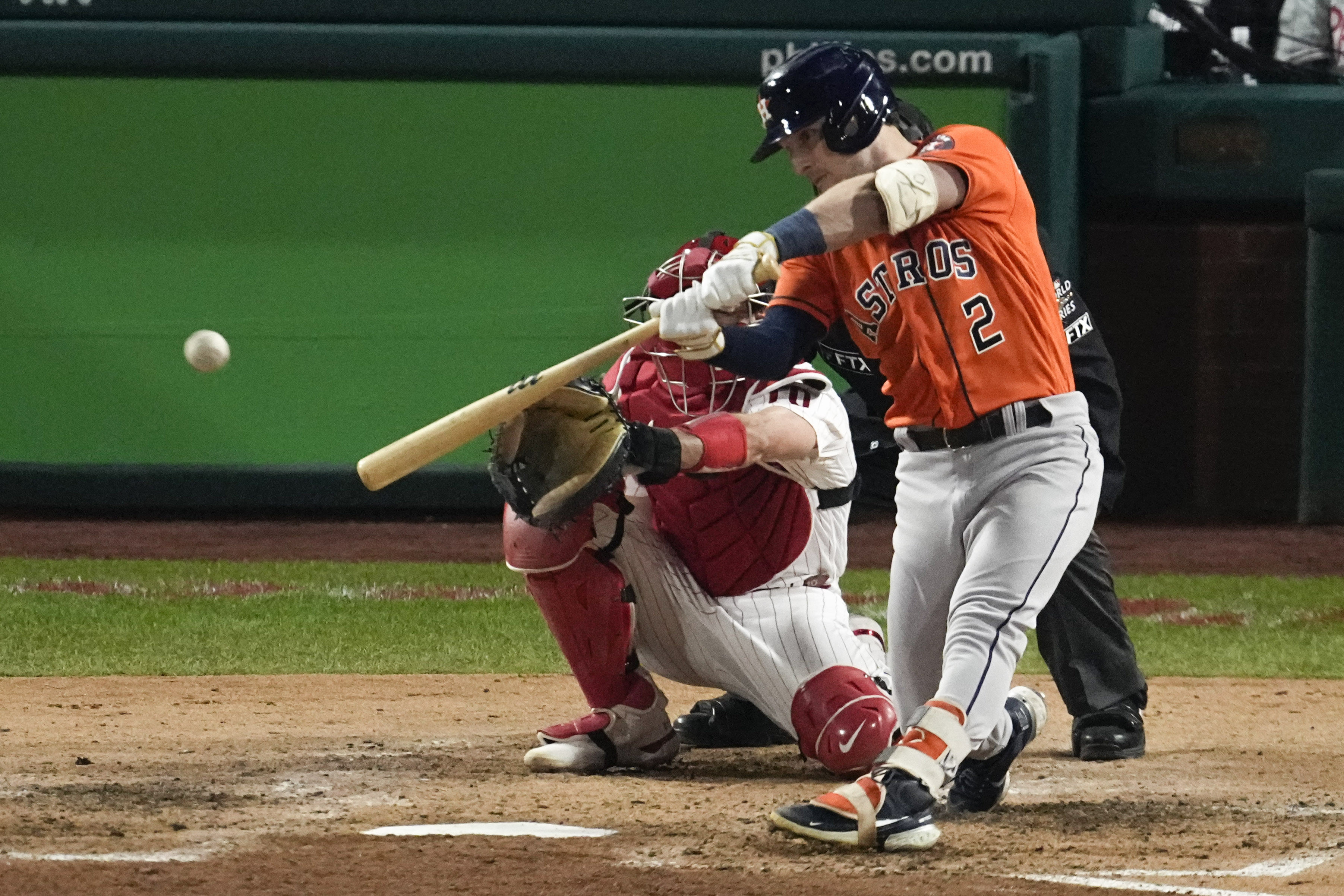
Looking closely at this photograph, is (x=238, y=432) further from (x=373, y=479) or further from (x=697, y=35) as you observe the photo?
(x=373, y=479)

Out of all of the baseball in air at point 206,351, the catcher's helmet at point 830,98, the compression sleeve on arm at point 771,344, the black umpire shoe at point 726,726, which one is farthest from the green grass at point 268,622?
the catcher's helmet at point 830,98

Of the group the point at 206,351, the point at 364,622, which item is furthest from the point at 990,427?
the point at 206,351

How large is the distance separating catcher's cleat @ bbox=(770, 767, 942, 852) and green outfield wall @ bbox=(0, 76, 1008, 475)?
5.60 metres

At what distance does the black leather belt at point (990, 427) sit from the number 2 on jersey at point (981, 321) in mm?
114

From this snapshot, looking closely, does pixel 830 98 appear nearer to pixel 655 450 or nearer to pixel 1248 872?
pixel 655 450

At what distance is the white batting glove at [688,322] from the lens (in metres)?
3.26

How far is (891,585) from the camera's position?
3.47 metres

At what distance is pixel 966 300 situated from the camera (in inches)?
130

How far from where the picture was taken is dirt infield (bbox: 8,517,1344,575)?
7.84 meters

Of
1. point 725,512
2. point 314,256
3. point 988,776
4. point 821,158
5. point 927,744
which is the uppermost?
point 821,158

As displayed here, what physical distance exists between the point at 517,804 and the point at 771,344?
0.97 m

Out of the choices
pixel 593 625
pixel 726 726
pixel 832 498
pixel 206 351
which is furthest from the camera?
pixel 206 351

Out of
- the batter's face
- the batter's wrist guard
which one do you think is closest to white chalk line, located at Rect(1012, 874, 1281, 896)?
the batter's wrist guard

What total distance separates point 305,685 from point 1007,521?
7.89ft
